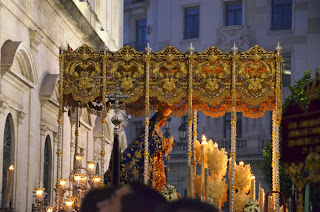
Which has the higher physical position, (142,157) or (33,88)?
(33,88)

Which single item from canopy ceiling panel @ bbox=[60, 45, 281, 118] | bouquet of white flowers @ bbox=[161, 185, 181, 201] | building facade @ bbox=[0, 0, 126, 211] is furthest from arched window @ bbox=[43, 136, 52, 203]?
bouquet of white flowers @ bbox=[161, 185, 181, 201]

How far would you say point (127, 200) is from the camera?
6.50 m

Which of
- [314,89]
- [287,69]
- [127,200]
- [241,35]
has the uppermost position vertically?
[241,35]

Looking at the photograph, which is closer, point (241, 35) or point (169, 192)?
point (169, 192)

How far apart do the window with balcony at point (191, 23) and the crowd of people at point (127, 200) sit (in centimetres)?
3955

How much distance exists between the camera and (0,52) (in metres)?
18.8

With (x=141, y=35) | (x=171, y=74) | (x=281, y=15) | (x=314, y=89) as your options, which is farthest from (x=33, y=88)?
(x=141, y=35)

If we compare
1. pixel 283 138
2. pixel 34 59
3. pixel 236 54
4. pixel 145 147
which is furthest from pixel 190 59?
pixel 283 138

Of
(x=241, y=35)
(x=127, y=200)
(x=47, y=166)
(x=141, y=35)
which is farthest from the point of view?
(x=141, y=35)

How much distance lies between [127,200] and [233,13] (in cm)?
3945

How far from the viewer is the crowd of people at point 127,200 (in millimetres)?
6336

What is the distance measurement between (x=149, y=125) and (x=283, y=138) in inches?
370

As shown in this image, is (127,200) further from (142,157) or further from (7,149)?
(7,149)

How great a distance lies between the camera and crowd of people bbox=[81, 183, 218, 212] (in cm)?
634
